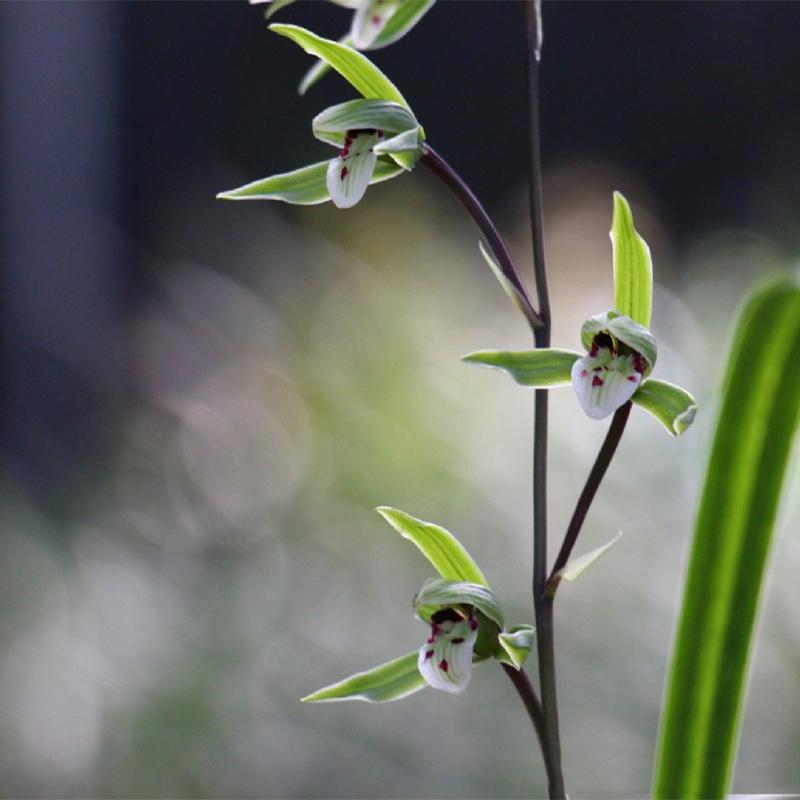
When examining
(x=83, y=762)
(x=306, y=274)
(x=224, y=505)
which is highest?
(x=306, y=274)

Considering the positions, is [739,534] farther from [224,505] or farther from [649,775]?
[224,505]

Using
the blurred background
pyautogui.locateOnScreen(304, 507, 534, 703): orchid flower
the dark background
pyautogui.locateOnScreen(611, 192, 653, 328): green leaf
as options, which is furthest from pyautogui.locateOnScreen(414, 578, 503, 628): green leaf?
the dark background

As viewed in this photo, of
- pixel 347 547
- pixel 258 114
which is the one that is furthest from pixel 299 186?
pixel 258 114

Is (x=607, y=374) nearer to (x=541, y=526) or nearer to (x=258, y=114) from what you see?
(x=541, y=526)

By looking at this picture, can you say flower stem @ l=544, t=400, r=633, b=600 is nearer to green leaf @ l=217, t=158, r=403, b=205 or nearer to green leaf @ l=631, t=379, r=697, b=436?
green leaf @ l=631, t=379, r=697, b=436

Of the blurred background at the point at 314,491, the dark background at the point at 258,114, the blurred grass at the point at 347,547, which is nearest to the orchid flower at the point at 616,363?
the blurred background at the point at 314,491

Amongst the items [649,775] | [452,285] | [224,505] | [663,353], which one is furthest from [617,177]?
[649,775]
